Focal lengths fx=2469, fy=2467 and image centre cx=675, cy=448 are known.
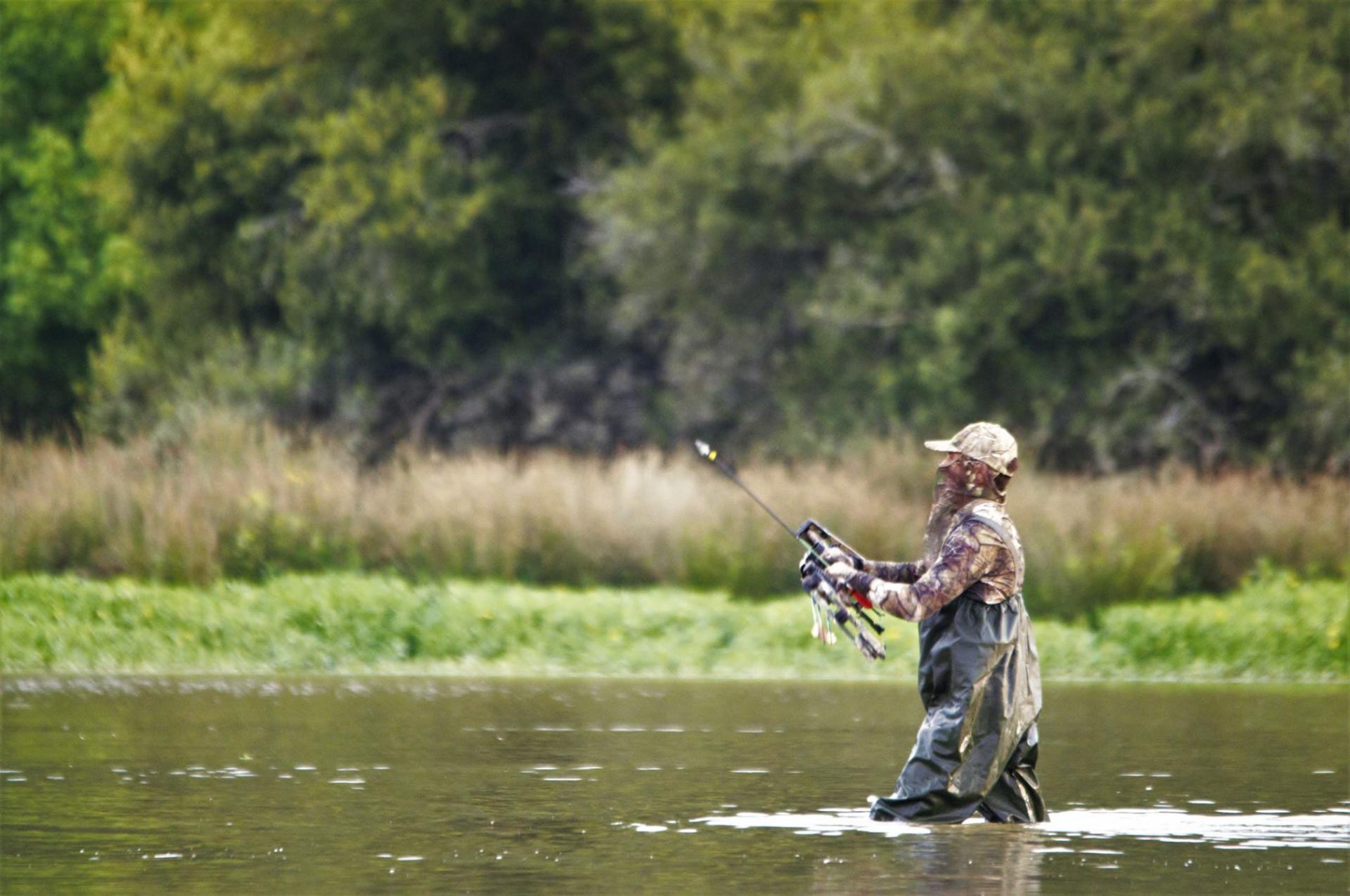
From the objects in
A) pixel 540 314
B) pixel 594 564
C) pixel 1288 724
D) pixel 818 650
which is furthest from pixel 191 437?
pixel 540 314

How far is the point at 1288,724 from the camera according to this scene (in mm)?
15805

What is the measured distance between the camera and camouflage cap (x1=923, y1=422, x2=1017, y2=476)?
417 inches

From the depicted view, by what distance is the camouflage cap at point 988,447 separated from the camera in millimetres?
10586

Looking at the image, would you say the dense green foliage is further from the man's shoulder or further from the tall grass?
the man's shoulder

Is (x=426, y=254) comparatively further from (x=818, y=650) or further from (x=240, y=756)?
(x=240, y=756)

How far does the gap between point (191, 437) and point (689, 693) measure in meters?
9.61

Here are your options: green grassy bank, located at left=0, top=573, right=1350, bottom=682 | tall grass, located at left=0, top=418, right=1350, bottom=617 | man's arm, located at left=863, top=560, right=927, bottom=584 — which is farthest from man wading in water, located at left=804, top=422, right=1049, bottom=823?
tall grass, located at left=0, top=418, right=1350, bottom=617

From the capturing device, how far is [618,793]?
12023mm

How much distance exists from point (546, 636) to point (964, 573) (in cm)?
1081

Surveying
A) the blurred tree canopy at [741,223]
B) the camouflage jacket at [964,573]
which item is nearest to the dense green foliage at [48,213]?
the blurred tree canopy at [741,223]

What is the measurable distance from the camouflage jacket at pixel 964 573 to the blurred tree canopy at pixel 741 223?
18.0 m

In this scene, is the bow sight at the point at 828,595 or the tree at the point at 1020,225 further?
the tree at the point at 1020,225

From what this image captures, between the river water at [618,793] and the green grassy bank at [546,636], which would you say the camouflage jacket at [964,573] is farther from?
the green grassy bank at [546,636]

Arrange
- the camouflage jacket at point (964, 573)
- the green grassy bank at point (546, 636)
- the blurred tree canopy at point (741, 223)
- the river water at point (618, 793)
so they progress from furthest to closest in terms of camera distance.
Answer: the blurred tree canopy at point (741, 223)
the green grassy bank at point (546, 636)
the camouflage jacket at point (964, 573)
the river water at point (618, 793)
